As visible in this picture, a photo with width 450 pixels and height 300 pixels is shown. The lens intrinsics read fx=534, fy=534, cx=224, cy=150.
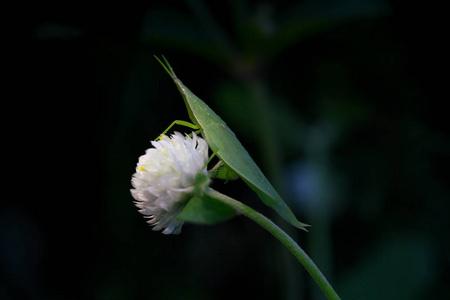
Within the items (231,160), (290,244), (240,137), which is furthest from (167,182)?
(240,137)

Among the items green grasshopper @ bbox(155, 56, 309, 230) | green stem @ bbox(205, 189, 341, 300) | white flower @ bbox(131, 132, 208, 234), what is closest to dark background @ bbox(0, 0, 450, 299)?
green grasshopper @ bbox(155, 56, 309, 230)

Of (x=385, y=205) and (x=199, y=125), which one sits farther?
(x=385, y=205)

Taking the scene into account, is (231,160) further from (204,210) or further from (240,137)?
(240,137)

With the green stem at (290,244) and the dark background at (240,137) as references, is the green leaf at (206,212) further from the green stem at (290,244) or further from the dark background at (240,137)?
the dark background at (240,137)

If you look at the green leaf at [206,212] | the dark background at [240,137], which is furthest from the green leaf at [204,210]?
the dark background at [240,137]

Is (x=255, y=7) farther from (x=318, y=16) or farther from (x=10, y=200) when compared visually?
(x=10, y=200)

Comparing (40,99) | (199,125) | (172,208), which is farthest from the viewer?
(40,99)

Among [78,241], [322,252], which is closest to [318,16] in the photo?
[322,252]

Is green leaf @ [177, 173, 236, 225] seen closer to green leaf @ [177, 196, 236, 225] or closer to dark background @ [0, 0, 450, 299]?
green leaf @ [177, 196, 236, 225]
